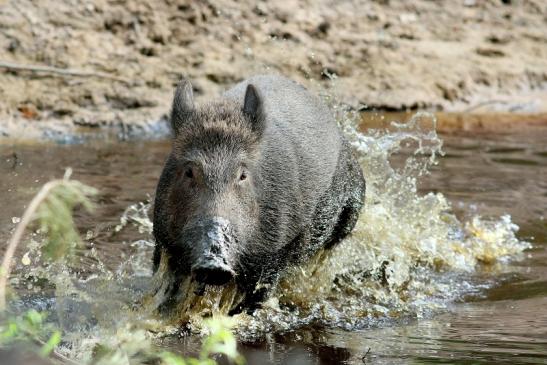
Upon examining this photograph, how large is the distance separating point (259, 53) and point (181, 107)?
644cm

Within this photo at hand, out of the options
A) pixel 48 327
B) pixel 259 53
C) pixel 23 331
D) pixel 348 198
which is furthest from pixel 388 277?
pixel 259 53

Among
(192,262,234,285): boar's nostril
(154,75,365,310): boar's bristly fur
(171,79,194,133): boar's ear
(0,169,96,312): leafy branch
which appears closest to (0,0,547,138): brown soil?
(154,75,365,310): boar's bristly fur

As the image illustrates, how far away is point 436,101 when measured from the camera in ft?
43.0

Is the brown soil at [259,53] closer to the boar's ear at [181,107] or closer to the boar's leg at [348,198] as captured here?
the boar's leg at [348,198]

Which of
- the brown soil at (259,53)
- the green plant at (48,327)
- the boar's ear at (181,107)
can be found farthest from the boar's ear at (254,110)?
the brown soil at (259,53)

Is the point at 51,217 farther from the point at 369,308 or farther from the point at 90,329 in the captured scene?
the point at 369,308

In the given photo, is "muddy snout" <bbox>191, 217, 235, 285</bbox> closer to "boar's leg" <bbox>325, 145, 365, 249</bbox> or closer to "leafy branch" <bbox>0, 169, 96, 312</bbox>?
"leafy branch" <bbox>0, 169, 96, 312</bbox>

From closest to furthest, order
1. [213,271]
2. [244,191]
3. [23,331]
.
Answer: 1. [23,331]
2. [213,271]
3. [244,191]

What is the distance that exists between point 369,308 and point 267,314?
28.3 inches

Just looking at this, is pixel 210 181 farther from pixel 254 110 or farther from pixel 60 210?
pixel 60 210

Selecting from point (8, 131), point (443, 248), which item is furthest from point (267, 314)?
point (8, 131)

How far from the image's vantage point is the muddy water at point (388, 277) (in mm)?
5723

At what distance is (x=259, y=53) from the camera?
40.9 ft

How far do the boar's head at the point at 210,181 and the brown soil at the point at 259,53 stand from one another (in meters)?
4.58
